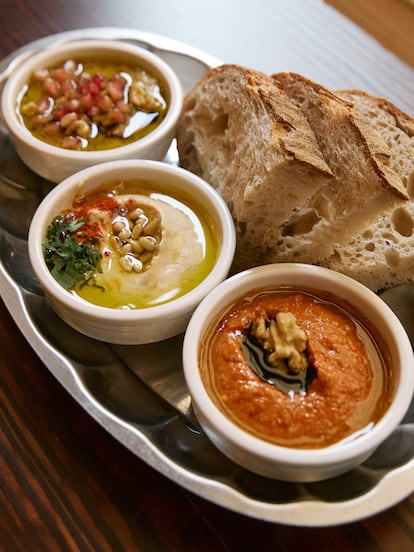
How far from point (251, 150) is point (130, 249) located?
0.56m

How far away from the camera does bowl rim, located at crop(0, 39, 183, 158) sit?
8.00 ft

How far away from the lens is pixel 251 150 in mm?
2217

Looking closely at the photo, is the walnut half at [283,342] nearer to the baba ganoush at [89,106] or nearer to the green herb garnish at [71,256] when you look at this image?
the green herb garnish at [71,256]

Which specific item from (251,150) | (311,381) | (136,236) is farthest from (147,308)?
(251,150)

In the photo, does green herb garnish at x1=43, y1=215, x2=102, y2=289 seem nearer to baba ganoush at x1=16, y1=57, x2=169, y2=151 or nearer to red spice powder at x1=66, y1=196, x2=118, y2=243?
red spice powder at x1=66, y1=196, x2=118, y2=243

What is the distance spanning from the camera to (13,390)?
2062 millimetres

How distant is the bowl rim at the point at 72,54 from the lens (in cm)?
244

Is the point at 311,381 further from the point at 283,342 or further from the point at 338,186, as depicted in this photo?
the point at 338,186

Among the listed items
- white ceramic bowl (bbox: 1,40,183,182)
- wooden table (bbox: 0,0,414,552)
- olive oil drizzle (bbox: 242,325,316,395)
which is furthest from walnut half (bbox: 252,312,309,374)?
white ceramic bowl (bbox: 1,40,183,182)

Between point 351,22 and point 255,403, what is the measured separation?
2.66 meters

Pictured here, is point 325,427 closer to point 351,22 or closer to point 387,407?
point 387,407

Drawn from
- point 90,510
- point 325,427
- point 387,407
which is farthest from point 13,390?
point 387,407

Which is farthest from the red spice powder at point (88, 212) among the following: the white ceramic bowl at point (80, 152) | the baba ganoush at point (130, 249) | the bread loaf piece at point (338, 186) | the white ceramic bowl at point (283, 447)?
the bread loaf piece at point (338, 186)

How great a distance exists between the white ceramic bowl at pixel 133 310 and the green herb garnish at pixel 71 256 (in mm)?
37
